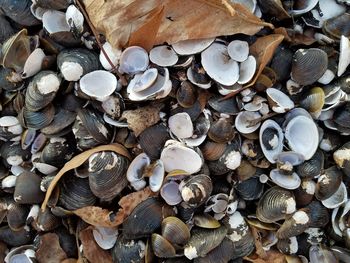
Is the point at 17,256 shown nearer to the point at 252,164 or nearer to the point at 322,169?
the point at 252,164

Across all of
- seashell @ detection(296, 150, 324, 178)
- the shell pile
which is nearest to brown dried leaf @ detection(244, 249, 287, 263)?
the shell pile

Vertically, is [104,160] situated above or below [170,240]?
above

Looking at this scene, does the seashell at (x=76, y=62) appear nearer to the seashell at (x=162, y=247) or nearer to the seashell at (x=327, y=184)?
the seashell at (x=162, y=247)

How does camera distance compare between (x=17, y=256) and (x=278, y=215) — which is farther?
(x=17, y=256)

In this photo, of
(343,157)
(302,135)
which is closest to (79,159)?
(302,135)

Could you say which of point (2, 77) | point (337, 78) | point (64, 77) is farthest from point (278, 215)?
point (2, 77)

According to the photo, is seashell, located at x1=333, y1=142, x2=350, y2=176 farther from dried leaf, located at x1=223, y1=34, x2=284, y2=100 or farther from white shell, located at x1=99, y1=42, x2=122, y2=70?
white shell, located at x1=99, y1=42, x2=122, y2=70

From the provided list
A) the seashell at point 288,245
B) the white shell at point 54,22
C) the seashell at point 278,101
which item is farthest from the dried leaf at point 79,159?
the seashell at point 288,245
